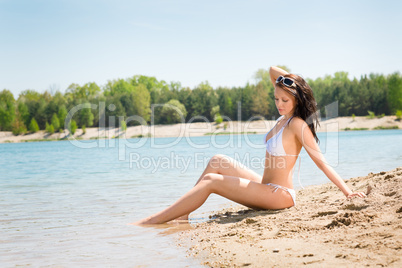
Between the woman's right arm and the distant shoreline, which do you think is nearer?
the woman's right arm

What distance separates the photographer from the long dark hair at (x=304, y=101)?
14.3ft

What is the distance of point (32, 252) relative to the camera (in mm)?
4223

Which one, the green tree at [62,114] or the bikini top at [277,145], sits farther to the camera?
the green tree at [62,114]

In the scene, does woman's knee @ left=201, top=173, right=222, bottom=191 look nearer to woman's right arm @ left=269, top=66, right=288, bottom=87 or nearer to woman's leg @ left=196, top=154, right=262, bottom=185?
woman's leg @ left=196, top=154, right=262, bottom=185

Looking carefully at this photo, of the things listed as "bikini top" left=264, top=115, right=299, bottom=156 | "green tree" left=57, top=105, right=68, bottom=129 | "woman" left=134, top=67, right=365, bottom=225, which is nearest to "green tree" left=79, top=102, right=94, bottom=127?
"green tree" left=57, top=105, right=68, bottom=129

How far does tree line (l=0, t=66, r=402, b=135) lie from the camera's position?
191ft

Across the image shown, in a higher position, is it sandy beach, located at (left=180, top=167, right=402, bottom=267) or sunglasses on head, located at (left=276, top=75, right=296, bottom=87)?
sunglasses on head, located at (left=276, top=75, right=296, bottom=87)

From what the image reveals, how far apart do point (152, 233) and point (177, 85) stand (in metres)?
88.0

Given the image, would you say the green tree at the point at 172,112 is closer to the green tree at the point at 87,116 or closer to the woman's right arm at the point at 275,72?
the green tree at the point at 87,116

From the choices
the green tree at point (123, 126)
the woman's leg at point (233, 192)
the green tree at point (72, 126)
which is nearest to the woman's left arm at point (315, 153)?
the woman's leg at point (233, 192)

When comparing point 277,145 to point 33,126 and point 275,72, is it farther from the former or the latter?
point 33,126

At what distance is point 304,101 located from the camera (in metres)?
4.43

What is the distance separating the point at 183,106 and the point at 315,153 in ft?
202

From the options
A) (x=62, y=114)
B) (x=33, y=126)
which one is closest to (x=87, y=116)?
(x=62, y=114)
